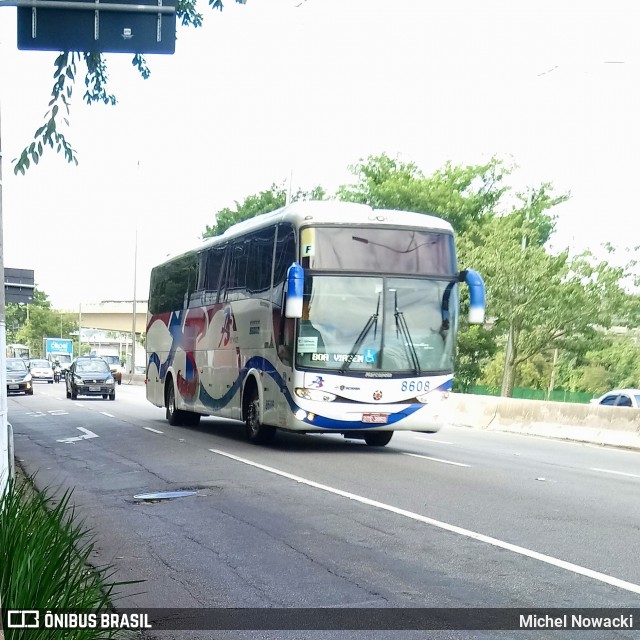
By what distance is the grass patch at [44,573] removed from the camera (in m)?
4.57

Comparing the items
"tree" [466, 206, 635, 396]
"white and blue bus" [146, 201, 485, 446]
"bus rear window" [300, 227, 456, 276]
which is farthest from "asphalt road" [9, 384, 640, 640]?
"tree" [466, 206, 635, 396]

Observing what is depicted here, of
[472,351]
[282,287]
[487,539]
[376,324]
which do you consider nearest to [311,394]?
[376,324]

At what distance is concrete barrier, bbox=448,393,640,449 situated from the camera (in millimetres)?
21219

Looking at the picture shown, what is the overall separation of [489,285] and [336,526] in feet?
105

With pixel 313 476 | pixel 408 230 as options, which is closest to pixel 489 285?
pixel 408 230

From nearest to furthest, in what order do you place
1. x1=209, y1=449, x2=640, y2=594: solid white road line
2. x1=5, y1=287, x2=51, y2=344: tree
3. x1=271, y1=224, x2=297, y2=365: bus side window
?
x1=209, y1=449, x2=640, y2=594: solid white road line, x1=271, y1=224, x2=297, y2=365: bus side window, x1=5, y1=287, x2=51, y2=344: tree

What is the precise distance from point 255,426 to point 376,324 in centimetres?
325

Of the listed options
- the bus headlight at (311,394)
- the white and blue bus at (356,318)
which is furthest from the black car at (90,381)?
the bus headlight at (311,394)

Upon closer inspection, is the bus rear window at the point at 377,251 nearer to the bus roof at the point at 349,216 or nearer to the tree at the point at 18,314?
the bus roof at the point at 349,216

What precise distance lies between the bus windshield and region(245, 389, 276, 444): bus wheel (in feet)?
7.34

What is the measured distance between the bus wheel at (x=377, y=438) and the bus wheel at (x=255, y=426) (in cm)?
187

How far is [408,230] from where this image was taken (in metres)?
16.5

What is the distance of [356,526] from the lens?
915 centimetres

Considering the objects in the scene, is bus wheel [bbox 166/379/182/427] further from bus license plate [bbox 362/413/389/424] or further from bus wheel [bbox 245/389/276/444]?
bus license plate [bbox 362/413/389/424]
